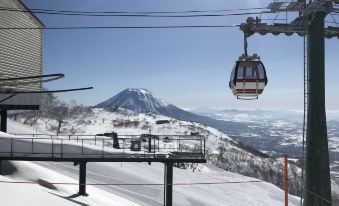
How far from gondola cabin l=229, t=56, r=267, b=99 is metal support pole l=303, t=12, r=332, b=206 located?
72.9 inches

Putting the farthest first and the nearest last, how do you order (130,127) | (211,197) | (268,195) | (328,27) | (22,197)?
1. (130,127)
2. (268,195)
3. (211,197)
4. (22,197)
5. (328,27)

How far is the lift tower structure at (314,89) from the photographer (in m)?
15.0

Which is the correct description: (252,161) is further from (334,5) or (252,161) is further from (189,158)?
(334,5)

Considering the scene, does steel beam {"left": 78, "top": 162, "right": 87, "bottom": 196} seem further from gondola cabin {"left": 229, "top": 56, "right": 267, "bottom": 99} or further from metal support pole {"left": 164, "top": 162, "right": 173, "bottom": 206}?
gondola cabin {"left": 229, "top": 56, "right": 267, "bottom": 99}

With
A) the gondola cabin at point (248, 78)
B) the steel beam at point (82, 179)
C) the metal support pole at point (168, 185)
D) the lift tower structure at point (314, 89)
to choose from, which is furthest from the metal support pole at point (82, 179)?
the lift tower structure at point (314, 89)

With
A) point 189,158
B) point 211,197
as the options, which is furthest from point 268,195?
point 189,158

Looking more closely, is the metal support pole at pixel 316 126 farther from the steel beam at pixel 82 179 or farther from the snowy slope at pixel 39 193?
the steel beam at pixel 82 179

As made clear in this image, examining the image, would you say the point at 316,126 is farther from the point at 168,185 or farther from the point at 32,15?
the point at 32,15

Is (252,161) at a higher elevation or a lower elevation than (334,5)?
lower

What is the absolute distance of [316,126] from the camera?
50.4 ft

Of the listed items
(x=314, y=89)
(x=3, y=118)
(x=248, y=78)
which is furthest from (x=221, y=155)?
(x=314, y=89)

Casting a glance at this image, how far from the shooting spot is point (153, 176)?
48.6m

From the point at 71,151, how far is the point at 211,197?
2286 cm

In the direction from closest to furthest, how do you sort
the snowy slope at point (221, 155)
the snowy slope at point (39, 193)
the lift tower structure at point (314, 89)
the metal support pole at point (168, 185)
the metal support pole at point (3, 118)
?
the lift tower structure at point (314, 89) < the snowy slope at point (39, 193) < the metal support pole at point (168, 185) < the metal support pole at point (3, 118) < the snowy slope at point (221, 155)
